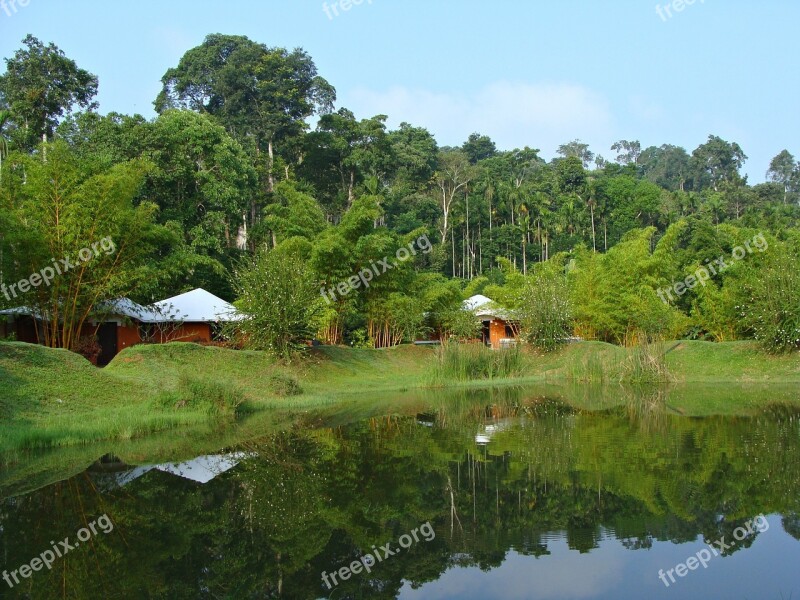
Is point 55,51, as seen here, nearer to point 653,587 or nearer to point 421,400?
point 421,400

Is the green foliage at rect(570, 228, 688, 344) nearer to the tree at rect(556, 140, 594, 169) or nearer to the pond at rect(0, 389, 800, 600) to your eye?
the pond at rect(0, 389, 800, 600)

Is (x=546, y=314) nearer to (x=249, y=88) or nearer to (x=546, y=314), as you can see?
(x=546, y=314)

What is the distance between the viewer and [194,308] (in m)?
27.4

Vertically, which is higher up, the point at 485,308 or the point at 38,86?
the point at 38,86

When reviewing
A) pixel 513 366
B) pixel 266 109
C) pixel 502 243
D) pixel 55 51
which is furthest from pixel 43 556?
pixel 502 243

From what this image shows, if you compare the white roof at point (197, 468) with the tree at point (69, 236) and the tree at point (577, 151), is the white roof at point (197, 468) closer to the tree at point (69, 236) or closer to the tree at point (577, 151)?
the tree at point (69, 236)

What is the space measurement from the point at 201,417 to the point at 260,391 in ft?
13.0

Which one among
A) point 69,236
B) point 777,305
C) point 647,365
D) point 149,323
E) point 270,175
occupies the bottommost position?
point 647,365

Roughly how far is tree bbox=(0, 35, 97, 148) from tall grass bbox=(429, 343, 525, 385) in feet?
66.7

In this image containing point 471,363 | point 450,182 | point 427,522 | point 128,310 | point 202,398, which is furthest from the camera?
point 450,182

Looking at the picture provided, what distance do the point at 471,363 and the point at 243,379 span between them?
7.18 meters

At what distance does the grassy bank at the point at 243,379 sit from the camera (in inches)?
554

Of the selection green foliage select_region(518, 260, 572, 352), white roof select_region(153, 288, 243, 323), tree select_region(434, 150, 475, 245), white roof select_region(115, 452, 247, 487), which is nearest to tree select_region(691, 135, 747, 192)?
tree select_region(434, 150, 475, 245)

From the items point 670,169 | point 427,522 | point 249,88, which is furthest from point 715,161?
point 427,522
